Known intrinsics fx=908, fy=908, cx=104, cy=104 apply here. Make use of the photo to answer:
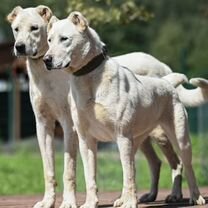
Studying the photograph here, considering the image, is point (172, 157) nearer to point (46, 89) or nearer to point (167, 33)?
point (46, 89)

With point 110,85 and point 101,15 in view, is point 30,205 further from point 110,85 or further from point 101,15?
point 101,15

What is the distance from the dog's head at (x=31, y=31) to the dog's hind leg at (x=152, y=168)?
2.32m

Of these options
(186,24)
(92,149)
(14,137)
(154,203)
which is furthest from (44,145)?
(186,24)

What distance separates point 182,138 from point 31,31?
6.36 feet

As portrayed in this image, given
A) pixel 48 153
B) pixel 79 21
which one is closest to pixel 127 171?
pixel 48 153

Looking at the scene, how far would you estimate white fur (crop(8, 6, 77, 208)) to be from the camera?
355 inches

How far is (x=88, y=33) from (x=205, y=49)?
38196mm

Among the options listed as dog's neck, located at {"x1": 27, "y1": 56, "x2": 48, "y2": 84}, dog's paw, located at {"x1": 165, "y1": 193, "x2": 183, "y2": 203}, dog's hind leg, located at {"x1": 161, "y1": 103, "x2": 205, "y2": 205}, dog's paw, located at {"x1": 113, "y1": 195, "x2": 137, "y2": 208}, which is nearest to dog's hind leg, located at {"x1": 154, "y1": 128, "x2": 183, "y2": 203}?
dog's paw, located at {"x1": 165, "y1": 193, "x2": 183, "y2": 203}

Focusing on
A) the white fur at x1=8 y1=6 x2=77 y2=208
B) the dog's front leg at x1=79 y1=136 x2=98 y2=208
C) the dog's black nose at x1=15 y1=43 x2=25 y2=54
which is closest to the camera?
the dog's front leg at x1=79 y1=136 x2=98 y2=208

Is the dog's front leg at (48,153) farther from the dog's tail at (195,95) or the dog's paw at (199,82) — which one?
the dog's tail at (195,95)

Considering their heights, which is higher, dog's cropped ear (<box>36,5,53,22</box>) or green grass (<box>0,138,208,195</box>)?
dog's cropped ear (<box>36,5,53,22</box>)

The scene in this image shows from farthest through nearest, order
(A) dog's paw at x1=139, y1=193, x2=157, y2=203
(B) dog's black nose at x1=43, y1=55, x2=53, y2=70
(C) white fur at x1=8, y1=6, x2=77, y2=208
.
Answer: (A) dog's paw at x1=139, y1=193, x2=157, y2=203, (C) white fur at x1=8, y1=6, x2=77, y2=208, (B) dog's black nose at x1=43, y1=55, x2=53, y2=70

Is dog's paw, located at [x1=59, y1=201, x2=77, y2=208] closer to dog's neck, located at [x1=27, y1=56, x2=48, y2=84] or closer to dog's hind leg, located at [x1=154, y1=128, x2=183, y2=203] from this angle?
dog's neck, located at [x1=27, y1=56, x2=48, y2=84]

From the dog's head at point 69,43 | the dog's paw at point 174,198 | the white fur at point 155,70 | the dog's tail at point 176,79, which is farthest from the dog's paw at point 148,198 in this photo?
the dog's head at point 69,43
